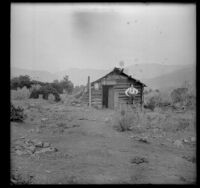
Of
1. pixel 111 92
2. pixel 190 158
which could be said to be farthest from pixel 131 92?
pixel 190 158

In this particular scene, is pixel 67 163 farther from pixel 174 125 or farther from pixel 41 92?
pixel 174 125

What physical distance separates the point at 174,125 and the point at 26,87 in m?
2.53

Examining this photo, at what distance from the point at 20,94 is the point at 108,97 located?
1.51m

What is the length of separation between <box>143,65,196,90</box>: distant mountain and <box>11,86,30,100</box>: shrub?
1.97 meters

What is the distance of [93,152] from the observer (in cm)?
357

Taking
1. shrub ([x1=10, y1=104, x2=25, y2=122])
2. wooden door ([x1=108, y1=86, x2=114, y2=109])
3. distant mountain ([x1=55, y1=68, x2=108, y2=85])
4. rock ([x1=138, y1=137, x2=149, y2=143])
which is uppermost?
distant mountain ([x1=55, y1=68, x2=108, y2=85])

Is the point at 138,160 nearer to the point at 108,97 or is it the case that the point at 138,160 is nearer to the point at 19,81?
the point at 108,97

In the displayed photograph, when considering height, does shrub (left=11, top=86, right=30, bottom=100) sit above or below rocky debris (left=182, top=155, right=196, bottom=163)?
above

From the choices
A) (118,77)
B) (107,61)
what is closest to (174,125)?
(118,77)

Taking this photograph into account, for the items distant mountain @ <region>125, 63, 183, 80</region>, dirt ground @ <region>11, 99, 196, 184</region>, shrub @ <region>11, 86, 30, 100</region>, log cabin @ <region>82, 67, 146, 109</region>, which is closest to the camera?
dirt ground @ <region>11, 99, 196, 184</region>

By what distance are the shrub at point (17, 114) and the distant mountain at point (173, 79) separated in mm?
2098

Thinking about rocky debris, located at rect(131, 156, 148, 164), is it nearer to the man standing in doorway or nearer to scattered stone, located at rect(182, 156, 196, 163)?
scattered stone, located at rect(182, 156, 196, 163)

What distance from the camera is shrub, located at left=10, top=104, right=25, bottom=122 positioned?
3.55 metres

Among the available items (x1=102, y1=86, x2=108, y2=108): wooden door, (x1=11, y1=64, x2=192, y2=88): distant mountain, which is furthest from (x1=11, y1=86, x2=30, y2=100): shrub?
(x1=102, y1=86, x2=108, y2=108): wooden door
